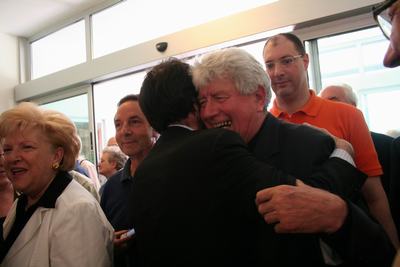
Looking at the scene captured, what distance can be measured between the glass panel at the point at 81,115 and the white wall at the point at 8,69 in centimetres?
96

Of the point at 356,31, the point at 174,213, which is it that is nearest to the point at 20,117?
the point at 174,213

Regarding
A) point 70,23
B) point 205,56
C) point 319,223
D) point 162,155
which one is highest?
point 70,23

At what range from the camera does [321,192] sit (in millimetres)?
980

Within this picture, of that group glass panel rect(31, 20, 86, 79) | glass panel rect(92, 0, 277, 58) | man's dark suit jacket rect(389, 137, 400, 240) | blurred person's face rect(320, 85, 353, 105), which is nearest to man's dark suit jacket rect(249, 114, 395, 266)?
man's dark suit jacket rect(389, 137, 400, 240)

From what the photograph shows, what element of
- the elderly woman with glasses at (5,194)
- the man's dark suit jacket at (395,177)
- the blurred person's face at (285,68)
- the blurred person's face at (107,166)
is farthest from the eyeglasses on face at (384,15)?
the blurred person's face at (107,166)

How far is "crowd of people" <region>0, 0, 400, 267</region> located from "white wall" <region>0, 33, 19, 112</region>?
16.9ft

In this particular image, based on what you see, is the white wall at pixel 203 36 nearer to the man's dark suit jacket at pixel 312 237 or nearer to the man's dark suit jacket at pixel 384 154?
the man's dark suit jacket at pixel 384 154

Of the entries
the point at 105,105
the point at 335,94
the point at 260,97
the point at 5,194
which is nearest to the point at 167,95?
the point at 260,97

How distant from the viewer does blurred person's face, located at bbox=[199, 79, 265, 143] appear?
1264 millimetres

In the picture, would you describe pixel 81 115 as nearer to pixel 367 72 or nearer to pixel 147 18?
pixel 147 18

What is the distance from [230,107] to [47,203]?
82 cm

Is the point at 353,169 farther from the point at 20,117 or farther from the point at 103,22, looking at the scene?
the point at 103,22

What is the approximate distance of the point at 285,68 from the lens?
73.7 inches

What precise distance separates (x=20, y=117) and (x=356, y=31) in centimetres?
279
